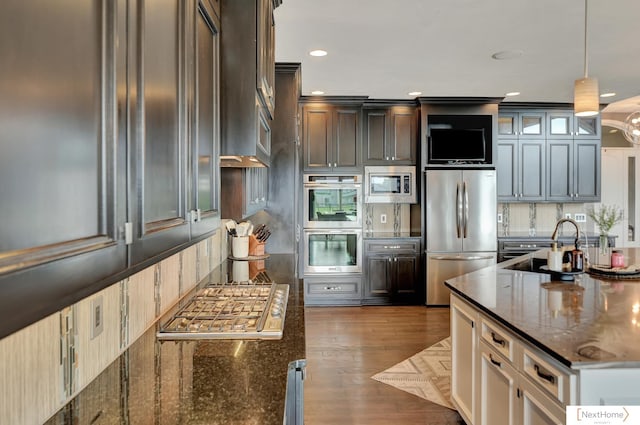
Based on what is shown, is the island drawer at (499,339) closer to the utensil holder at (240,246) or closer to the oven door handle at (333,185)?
the utensil holder at (240,246)

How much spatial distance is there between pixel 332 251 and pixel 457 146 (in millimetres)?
2117

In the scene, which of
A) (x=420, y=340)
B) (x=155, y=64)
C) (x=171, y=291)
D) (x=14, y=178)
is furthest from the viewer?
(x=420, y=340)

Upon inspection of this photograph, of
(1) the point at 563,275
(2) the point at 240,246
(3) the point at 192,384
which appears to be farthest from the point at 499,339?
(2) the point at 240,246

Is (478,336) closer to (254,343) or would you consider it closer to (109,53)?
(254,343)

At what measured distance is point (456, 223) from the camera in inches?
214

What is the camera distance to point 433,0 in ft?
8.89

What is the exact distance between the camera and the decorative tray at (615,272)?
9.58ft

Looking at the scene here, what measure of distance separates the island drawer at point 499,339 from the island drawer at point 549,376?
101mm

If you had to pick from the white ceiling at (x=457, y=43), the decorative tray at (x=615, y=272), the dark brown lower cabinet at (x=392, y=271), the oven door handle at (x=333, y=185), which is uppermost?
the white ceiling at (x=457, y=43)

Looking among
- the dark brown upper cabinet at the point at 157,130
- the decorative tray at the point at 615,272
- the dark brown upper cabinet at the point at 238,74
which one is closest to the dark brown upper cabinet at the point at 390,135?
the decorative tray at the point at 615,272

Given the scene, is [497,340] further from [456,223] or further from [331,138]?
[331,138]

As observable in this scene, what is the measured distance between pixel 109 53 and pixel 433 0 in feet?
8.41

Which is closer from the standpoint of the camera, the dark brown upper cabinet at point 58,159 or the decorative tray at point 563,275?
the dark brown upper cabinet at point 58,159

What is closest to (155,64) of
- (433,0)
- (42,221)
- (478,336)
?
(42,221)
